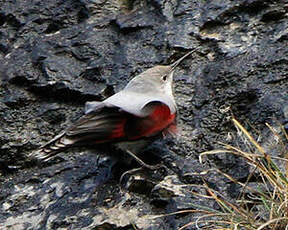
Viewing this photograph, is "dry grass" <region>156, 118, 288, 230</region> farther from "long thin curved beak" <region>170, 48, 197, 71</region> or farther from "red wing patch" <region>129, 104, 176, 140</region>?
"long thin curved beak" <region>170, 48, 197, 71</region>

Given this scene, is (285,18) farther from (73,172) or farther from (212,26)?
(73,172)

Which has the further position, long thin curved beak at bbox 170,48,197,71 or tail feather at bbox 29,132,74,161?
long thin curved beak at bbox 170,48,197,71

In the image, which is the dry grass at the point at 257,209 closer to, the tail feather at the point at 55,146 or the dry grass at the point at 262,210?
the dry grass at the point at 262,210

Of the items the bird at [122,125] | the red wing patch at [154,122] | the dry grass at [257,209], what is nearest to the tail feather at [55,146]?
the bird at [122,125]

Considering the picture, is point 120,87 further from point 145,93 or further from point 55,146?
point 55,146

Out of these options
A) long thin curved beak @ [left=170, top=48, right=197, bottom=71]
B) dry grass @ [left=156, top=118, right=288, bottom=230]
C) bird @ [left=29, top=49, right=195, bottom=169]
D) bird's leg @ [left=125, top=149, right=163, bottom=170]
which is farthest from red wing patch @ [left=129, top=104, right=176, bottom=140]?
dry grass @ [left=156, top=118, right=288, bottom=230]

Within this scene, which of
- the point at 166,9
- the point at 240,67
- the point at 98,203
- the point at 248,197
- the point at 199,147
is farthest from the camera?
the point at 166,9

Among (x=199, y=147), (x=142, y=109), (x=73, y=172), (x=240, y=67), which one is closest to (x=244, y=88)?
(x=240, y=67)

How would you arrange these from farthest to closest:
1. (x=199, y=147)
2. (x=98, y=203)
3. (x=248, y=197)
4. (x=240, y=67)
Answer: (x=240, y=67), (x=199, y=147), (x=98, y=203), (x=248, y=197)

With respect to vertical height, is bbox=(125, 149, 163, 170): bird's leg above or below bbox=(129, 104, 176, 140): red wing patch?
below

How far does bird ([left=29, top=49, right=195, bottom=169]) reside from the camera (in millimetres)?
3881

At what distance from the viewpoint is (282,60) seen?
445 centimetres

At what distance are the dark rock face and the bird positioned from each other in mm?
196

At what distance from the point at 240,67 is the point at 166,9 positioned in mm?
803
